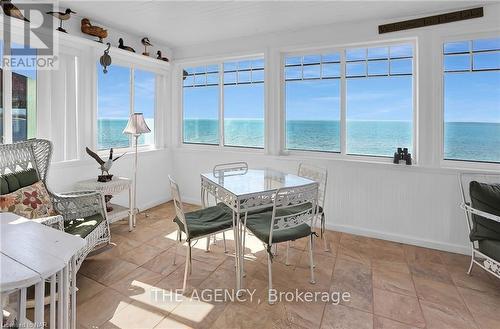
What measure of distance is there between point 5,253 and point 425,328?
94.1 inches

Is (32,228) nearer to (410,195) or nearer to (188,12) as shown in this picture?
(188,12)

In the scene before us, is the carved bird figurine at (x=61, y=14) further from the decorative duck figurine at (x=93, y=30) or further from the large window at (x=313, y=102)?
the large window at (x=313, y=102)

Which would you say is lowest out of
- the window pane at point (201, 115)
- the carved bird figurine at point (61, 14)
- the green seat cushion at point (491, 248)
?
the green seat cushion at point (491, 248)

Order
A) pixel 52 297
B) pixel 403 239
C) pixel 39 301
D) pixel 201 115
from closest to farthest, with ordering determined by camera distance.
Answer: pixel 39 301 → pixel 52 297 → pixel 403 239 → pixel 201 115

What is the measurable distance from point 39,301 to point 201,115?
3.76 meters

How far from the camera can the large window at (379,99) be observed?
330cm

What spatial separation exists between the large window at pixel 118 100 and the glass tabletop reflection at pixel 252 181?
71.4 inches

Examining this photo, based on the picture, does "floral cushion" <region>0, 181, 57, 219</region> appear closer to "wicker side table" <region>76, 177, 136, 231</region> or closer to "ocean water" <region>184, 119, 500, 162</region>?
"wicker side table" <region>76, 177, 136, 231</region>

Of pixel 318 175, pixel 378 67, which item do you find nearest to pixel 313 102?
pixel 378 67

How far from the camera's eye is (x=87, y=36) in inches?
131

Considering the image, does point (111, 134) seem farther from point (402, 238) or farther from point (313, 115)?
point (402, 238)

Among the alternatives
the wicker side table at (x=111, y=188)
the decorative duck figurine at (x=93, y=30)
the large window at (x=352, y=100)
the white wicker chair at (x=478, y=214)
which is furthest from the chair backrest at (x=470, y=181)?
the decorative duck figurine at (x=93, y=30)

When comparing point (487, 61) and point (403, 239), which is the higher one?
point (487, 61)

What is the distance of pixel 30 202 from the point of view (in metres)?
2.21
